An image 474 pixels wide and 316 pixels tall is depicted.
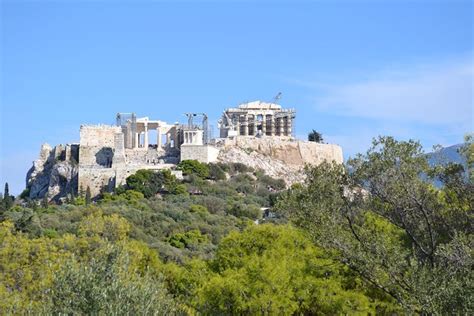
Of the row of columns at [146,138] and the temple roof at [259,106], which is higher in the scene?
the temple roof at [259,106]

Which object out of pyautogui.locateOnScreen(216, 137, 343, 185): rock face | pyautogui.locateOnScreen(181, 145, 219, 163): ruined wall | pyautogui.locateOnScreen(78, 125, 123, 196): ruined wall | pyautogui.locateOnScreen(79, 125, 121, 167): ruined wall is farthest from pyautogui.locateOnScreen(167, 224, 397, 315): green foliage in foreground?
pyautogui.locateOnScreen(216, 137, 343, 185): rock face

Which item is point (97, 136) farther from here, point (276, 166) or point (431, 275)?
point (431, 275)

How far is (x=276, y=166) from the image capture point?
8175cm

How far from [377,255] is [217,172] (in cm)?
5498

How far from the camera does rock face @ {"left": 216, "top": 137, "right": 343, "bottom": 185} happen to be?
3145 inches

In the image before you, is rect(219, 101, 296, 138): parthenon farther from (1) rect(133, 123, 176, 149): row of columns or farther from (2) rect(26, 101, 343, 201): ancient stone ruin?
(1) rect(133, 123, 176, 149): row of columns

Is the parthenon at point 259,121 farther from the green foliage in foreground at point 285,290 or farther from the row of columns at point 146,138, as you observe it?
the green foliage in foreground at point 285,290

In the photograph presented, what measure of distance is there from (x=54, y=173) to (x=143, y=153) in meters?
8.59

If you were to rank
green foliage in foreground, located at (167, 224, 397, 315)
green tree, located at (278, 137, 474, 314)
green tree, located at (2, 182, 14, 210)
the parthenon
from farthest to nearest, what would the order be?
the parthenon
green tree, located at (2, 182, 14, 210)
green foliage in foreground, located at (167, 224, 397, 315)
green tree, located at (278, 137, 474, 314)

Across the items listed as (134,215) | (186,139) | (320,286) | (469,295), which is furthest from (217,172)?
(469,295)

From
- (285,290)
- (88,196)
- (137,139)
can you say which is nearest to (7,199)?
(88,196)

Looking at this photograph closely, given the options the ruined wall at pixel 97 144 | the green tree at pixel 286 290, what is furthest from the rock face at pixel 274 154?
the green tree at pixel 286 290

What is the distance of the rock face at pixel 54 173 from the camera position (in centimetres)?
7538

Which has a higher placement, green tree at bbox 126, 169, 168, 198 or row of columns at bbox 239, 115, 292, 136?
row of columns at bbox 239, 115, 292, 136
